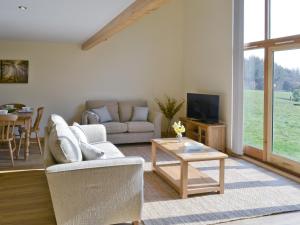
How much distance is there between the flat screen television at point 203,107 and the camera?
6121 millimetres

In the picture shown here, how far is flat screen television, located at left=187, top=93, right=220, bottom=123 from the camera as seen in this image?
612 centimetres

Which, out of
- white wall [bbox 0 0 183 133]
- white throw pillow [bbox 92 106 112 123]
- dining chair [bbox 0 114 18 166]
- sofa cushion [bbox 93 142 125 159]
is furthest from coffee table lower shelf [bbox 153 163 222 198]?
white wall [bbox 0 0 183 133]

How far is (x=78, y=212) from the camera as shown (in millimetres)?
2760

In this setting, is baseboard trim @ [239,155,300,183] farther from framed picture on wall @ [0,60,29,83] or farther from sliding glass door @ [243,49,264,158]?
framed picture on wall @ [0,60,29,83]

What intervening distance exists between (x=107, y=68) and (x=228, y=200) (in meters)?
4.77

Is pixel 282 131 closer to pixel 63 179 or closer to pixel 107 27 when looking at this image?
pixel 107 27

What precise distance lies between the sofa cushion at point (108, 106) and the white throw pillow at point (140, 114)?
15.6 inches

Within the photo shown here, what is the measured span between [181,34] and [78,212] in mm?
5988

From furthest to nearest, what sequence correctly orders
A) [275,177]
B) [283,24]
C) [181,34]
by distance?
[181,34] < [283,24] < [275,177]

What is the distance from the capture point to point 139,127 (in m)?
6.63

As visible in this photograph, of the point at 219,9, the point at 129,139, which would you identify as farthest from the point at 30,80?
the point at 219,9

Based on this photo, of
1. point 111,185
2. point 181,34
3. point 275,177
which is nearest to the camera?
point 111,185

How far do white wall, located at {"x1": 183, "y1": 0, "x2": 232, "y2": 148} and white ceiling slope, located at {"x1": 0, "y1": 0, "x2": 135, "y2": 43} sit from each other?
2.51 metres

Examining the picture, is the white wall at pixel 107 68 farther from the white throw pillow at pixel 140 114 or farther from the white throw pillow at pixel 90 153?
the white throw pillow at pixel 90 153
